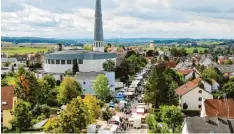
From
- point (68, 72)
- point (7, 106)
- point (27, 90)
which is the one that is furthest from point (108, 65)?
point (7, 106)

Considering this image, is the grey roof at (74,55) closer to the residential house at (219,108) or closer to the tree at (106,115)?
the tree at (106,115)

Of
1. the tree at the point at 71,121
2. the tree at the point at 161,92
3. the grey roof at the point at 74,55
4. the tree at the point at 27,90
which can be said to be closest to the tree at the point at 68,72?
the grey roof at the point at 74,55

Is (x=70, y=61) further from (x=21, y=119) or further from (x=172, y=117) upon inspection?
(x=172, y=117)

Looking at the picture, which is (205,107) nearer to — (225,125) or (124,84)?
(225,125)

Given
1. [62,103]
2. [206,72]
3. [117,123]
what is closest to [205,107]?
[117,123]

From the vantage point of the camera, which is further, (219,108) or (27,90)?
(27,90)

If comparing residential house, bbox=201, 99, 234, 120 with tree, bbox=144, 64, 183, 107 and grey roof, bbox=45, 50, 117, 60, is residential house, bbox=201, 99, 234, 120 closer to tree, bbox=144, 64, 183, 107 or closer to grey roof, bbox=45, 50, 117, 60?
tree, bbox=144, 64, 183, 107

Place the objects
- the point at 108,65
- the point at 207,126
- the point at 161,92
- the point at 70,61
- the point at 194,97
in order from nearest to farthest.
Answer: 1. the point at 207,126
2. the point at 161,92
3. the point at 194,97
4. the point at 70,61
5. the point at 108,65
